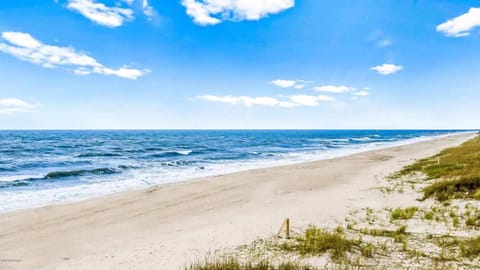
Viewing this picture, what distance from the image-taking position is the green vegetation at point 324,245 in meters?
8.07

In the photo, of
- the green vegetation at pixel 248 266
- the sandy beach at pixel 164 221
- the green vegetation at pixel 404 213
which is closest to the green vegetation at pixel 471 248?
the green vegetation at pixel 404 213

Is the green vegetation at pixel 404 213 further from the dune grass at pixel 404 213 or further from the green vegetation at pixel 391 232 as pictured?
the green vegetation at pixel 391 232

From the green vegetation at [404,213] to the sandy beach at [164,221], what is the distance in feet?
5.74

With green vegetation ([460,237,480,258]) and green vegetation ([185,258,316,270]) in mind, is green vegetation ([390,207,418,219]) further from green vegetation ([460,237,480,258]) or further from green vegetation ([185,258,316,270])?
green vegetation ([185,258,316,270])

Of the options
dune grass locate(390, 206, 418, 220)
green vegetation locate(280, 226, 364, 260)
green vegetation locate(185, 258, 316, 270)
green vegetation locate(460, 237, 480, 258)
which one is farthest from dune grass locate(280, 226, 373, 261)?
dune grass locate(390, 206, 418, 220)

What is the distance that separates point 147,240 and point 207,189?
932 cm

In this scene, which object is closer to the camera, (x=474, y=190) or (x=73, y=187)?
(x=474, y=190)

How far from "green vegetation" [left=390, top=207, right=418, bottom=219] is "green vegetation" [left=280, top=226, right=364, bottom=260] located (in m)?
3.48

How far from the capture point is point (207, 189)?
1986 centimetres

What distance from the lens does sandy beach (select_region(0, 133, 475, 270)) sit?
30.1 feet

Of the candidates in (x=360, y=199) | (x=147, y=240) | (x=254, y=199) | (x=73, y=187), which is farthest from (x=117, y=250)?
(x=73, y=187)

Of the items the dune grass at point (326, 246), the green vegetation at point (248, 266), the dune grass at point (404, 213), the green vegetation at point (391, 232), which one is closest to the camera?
the green vegetation at point (248, 266)

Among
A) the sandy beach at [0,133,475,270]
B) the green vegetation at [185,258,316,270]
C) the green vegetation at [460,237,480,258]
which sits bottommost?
the sandy beach at [0,133,475,270]

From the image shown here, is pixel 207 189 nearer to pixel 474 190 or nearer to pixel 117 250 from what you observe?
pixel 117 250
